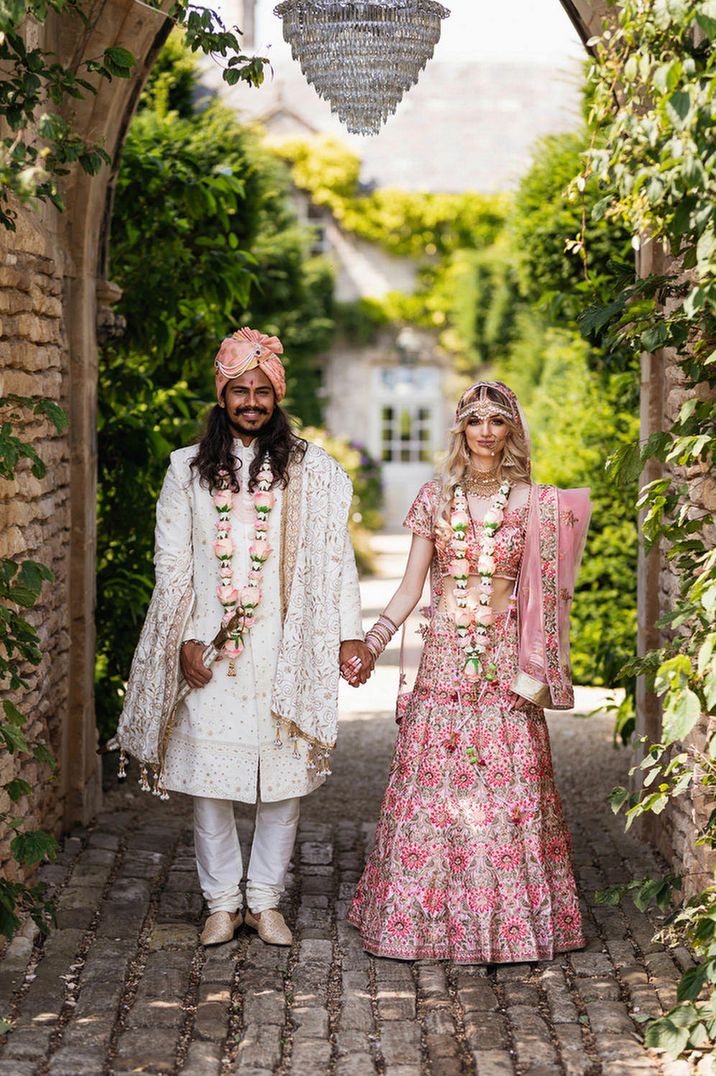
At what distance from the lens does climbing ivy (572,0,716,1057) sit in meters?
3.26

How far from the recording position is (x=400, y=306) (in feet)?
79.4

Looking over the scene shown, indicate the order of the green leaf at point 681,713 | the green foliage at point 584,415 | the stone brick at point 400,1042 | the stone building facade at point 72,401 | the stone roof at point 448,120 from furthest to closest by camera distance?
the stone roof at point 448,120 → the green foliage at point 584,415 → the stone building facade at point 72,401 → the stone brick at point 400,1042 → the green leaf at point 681,713

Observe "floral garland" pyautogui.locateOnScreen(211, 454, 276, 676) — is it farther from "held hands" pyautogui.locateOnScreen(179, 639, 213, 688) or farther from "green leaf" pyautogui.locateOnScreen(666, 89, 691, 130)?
"green leaf" pyautogui.locateOnScreen(666, 89, 691, 130)

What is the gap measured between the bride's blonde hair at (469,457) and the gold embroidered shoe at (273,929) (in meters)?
1.40

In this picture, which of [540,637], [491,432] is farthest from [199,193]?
[540,637]

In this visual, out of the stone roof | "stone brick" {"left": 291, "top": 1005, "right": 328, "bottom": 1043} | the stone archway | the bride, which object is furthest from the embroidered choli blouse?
the stone roof

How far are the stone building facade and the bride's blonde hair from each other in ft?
1.89

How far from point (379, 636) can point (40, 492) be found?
1.38 m

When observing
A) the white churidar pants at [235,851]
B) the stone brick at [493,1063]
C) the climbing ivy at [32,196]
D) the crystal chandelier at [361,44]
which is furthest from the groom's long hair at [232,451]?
the stone brick at [493,1063]

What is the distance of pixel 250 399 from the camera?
181 inches

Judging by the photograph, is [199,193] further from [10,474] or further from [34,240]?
[10,474]

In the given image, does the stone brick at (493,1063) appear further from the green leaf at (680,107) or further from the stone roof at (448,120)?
the stone roof at (448,120)

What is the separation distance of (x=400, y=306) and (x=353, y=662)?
20.0 m

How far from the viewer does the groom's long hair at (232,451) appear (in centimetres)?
464
